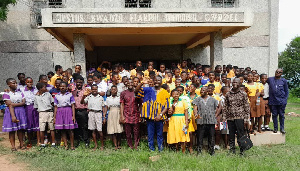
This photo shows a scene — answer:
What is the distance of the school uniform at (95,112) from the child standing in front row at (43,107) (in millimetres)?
863

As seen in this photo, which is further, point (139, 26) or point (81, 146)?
point (139, 26)

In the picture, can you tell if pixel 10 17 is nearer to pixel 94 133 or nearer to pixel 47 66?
pixel 47 66

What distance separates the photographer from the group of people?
16.8 feet

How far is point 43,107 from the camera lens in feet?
18.0

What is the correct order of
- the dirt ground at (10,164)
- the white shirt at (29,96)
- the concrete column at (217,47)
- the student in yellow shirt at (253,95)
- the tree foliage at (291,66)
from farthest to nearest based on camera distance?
the tree foliage at (291,66)
the concrete column at (217,47)
the student in yellow shirt at (253,95)
the white shirt at (29,96)
the dirt ground at (10,164)

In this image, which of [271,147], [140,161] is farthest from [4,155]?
[271,147]

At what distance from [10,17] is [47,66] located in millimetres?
2732

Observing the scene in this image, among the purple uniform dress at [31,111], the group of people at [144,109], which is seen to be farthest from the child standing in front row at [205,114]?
the purple uniform dress at [31,111]

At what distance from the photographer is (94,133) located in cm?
566

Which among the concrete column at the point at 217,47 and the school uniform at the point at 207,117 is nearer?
the school uniform at the point at 207,117

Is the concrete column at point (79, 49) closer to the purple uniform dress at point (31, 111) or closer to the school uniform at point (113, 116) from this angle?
the purple uniform dress at point (31, 111)

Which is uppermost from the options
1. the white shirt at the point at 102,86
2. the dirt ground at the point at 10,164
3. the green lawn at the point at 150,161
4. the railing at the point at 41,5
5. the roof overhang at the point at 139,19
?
the railing at the point at 41,5

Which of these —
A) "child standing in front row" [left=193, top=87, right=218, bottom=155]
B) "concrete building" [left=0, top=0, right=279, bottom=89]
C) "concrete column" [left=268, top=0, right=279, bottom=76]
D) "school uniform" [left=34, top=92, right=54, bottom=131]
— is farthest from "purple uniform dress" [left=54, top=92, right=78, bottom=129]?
"concrete column" [left=268, top=0, right=279, bottom=76]

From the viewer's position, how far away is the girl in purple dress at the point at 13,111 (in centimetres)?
535
